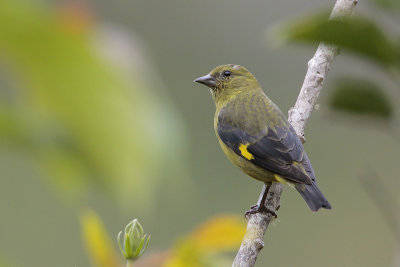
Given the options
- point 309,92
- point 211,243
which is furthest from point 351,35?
point 309,92

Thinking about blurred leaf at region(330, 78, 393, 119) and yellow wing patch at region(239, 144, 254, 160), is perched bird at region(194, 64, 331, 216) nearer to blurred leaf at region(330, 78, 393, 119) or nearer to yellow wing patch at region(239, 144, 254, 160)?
yellow wing patch at region(239, 144, 254, 160)

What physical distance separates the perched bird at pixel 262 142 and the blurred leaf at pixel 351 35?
7.96 feet

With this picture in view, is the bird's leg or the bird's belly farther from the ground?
the bird's belly

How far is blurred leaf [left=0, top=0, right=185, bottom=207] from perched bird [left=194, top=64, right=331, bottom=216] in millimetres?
2791

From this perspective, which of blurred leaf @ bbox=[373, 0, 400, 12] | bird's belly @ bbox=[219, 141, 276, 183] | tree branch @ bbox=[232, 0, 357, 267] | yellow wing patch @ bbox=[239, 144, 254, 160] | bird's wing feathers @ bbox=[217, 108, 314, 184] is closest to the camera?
blurred leaf @ bbox=[373, 0, 400, 12]

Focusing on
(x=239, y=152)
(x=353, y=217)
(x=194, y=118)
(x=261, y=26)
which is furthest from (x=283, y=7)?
(x=239, y=152)

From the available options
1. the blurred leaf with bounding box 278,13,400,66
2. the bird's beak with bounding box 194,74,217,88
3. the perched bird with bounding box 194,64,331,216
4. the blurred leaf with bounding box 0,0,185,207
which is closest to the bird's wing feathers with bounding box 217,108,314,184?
the perched bird with bounding box 194,64,331,216

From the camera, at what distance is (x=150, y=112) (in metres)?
0.64

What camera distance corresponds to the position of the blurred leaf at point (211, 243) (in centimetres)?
88

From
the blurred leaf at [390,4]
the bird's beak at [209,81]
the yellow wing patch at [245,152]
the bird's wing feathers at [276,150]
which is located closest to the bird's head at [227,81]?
the bird's beak at [209,81]

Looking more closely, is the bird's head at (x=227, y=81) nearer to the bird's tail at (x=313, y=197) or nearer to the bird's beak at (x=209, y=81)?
the bird's beak at (x=209, y=81)

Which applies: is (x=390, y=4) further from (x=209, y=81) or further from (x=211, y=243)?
(x=209, y=81)

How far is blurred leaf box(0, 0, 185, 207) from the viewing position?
530mm

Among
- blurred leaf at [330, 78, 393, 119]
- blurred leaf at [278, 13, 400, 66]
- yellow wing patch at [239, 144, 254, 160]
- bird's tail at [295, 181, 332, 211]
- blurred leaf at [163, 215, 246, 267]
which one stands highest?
blurred leaf at [278, 13, 400, 66]
